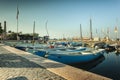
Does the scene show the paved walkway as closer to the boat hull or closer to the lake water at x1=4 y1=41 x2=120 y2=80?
the lake water at x1=4 y1=41 x2=120 y2=80

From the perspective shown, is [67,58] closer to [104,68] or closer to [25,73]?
[104,68]

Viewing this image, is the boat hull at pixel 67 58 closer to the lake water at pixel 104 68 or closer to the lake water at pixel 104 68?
the lake water at pixel 104 68

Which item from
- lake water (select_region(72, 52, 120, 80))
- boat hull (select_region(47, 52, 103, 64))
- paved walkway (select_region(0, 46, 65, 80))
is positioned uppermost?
paved walkway (select_region(0, 46, 65, 80))

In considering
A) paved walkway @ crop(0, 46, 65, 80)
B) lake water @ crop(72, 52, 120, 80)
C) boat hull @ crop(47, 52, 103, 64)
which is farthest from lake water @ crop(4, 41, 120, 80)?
paved walkway @ crop(0, 46, 65, 80)

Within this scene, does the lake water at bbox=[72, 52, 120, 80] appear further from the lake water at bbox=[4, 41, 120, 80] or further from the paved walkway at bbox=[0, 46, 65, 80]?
the paved walkway at bbox=[0, 46, 65, 80]

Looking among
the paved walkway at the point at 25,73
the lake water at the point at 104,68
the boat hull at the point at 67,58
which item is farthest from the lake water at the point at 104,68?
the paved walkway at the point at 25,73

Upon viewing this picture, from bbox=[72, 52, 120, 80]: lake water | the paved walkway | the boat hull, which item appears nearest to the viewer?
the paved walkway

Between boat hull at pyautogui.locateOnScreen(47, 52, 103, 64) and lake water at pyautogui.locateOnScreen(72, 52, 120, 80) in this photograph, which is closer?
lake water at pyautogui.locateOnScreen(72, 52, 120, 80)

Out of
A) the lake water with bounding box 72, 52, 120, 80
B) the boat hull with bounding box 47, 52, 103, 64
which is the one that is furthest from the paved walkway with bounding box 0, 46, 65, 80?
the boat hull with bounding box 47, 52, 103, 64

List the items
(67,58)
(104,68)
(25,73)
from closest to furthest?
1. (25,73)
2. (67,58)
3. (104,68)

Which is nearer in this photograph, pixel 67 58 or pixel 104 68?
pixel 67 58

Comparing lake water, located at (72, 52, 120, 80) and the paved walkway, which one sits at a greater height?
the paved walkway

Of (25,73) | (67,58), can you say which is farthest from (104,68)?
(25,73)

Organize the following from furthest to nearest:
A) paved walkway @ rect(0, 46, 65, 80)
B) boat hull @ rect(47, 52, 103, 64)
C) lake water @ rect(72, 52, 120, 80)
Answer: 1. boat hull @ rect(47, 52, 103, 64)
2. lake water @ rect(72, 52, 120, 80)
3. paved walkway @ rect(0, 46, 65, 80)
